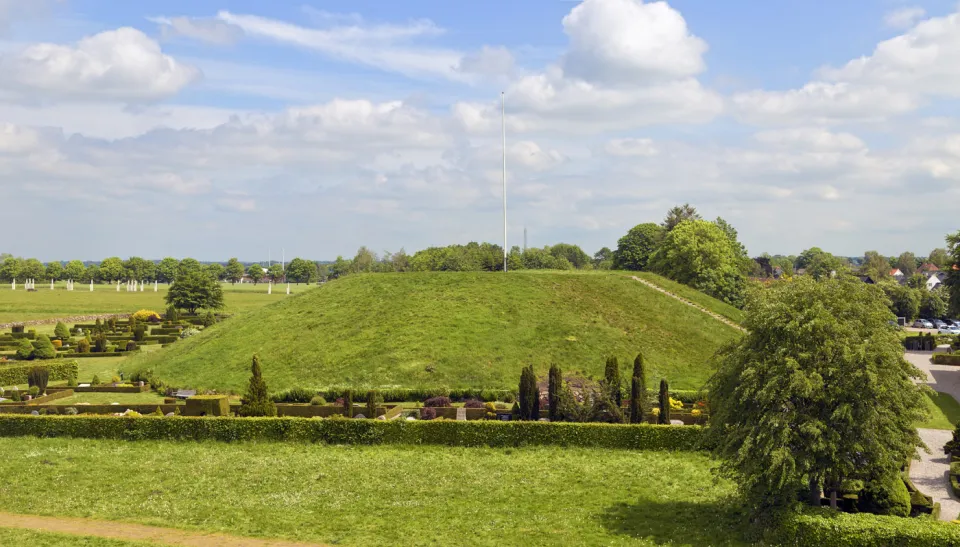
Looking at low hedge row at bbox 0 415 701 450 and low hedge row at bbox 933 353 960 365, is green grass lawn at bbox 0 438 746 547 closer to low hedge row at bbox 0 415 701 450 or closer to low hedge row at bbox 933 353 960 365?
low hedge row at bbox 0 415 701 450

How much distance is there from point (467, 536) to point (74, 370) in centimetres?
4627

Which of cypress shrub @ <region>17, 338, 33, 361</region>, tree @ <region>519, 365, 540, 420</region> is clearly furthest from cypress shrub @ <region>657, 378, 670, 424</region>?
cypress shrub @ <region>17, 338, 33, 361</region>

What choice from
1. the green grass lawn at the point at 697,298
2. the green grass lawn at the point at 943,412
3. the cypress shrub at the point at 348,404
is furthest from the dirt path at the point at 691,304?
the cypress shrub at the point at 348,404

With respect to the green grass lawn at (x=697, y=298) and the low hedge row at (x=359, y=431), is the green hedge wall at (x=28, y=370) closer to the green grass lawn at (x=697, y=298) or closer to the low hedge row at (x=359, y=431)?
the low hedge row at (x=359, y=431)

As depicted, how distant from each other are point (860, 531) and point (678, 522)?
574 centimetres

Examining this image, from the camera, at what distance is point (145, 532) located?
902 inches

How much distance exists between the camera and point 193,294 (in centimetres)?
10881

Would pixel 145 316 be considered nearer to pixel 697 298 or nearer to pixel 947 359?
pixel 697 298

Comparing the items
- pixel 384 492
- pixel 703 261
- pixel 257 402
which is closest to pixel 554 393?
pixel 384 492

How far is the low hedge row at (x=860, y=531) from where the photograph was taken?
19578 mm

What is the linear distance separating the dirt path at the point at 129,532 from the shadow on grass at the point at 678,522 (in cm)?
1010

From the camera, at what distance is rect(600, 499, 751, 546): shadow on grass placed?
22312mm

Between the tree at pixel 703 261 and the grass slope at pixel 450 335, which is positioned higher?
the tree at pixel 703 261

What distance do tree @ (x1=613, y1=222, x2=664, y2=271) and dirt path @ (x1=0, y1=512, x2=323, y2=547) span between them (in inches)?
3889
